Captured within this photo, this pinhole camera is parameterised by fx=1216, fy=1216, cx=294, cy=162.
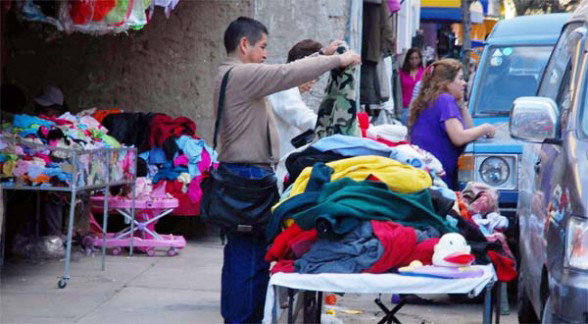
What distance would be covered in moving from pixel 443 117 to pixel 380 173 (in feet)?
11.8

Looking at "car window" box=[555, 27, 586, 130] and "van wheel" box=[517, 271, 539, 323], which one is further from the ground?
"car window" box=[555, 27, 586, 130]

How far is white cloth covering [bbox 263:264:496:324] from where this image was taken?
17.6 ft

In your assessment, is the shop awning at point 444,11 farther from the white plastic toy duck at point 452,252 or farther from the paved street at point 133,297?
the white plastic toy duck at point 452,252

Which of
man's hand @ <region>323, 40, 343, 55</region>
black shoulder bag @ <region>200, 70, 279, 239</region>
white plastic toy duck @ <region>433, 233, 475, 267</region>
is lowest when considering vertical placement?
white plastic toy duck @ <region>433, 233, 475, 267</region>

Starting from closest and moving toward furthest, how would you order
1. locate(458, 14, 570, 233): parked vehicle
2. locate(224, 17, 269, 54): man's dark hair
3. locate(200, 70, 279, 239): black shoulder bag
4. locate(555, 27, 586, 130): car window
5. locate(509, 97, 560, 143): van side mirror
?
1. locate(509, 97, 560, 143): van side mirror
2. locate(555, 27, 586, 130): car window
3. locate(200, 70, 279, 239): black shoulder bag
4. locate(224, 17, 269, 54): man's dark hair
5. locate(458, 14, 570, 233): parked vehicle

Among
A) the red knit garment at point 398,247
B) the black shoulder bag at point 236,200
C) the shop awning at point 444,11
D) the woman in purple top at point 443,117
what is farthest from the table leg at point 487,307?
the shop awning at point 444,11

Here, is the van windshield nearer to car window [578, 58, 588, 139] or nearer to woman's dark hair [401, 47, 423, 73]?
car window [578, 58, 588, 139]

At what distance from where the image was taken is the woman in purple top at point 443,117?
30.9 ft

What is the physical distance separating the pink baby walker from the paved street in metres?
0.21

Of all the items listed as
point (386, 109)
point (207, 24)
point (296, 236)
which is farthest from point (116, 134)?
point (296, 236)

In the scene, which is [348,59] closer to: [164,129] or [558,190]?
[558,190]

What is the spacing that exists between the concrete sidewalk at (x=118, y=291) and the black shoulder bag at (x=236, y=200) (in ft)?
4.83

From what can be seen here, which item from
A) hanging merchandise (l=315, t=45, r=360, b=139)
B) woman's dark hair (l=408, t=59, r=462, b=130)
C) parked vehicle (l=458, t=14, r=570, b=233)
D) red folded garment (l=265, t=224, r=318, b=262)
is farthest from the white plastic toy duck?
woman's dark hair (l=408, t=59, r=462, b=130)

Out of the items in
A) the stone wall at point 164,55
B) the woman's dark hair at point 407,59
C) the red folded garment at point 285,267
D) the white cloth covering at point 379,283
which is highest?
the woman's dark hair at point 407,59
